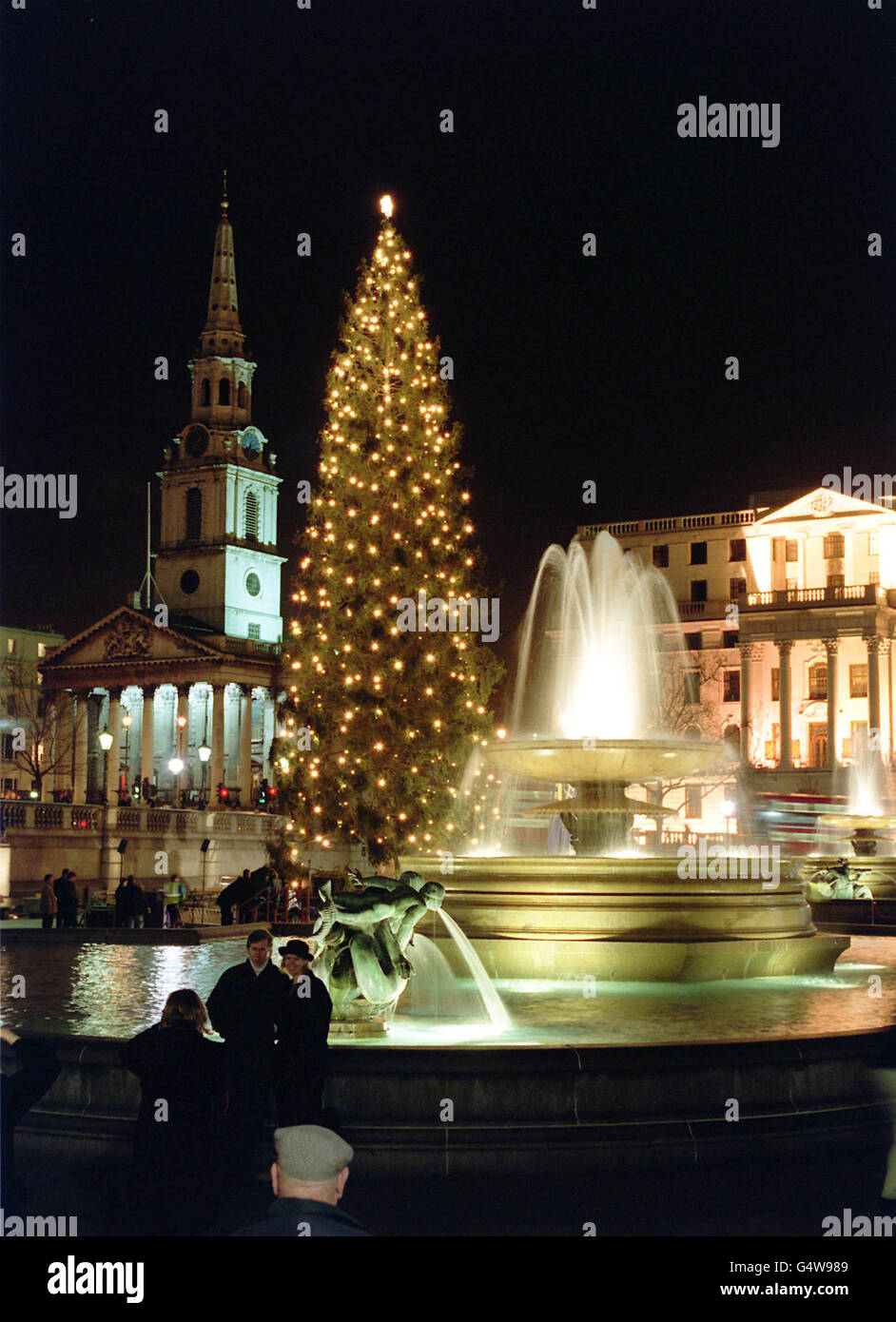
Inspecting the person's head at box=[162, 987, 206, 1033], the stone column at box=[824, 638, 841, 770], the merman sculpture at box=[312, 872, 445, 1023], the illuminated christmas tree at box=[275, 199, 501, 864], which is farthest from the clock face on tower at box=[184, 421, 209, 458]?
the person's head at box=[162, 987, 206, 1033]

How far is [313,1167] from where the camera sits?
164 inches

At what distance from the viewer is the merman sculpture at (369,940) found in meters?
9.48

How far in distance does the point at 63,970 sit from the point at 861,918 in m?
12.1

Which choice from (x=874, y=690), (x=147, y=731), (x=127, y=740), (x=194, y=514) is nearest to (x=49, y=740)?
(x=127, y=740)

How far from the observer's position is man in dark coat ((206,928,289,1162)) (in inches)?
287

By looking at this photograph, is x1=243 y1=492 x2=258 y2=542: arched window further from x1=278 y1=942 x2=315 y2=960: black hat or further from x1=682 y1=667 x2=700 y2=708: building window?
x1=278 y1=942 x2=315 y2=960: black hat

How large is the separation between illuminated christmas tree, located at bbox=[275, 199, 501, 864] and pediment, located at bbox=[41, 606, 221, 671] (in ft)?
198

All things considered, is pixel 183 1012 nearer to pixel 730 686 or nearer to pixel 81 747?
pixel 730 686

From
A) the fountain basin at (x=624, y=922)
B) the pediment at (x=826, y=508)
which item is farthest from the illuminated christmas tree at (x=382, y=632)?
the pediment at (x=826, y=508)

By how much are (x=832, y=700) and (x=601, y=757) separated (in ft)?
194

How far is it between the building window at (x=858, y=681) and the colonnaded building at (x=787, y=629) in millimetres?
48

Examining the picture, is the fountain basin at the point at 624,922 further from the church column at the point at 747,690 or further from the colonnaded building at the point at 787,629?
the church column at the point at 747,690
